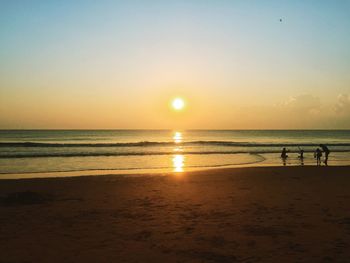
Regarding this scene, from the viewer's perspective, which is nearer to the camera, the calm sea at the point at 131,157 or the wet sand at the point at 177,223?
the wet sand at the point at 177,223

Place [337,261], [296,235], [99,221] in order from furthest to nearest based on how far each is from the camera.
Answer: [99,221] → [296,235] → [337,261]

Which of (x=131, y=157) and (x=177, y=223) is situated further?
(x=131, y=157)

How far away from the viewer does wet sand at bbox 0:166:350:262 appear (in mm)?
6602

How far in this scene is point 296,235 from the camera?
24.9ft

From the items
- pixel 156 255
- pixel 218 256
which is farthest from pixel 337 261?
pixel 156 255

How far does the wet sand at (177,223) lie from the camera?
6602 mm

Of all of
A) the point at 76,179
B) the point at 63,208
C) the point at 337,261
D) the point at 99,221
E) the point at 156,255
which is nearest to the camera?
the point at 337,261

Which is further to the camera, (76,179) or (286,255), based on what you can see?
(76,179)

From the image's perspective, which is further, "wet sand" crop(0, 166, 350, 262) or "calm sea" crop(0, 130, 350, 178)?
"calm sea" crop(0, 130, 350, 178)

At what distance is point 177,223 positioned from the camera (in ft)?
28.6

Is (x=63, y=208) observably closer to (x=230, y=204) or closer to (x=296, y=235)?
(x=230, y=204)

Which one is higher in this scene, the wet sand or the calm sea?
the wet sand

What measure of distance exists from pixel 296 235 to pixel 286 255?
1.29 m

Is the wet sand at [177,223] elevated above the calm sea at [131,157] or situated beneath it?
elevated above
